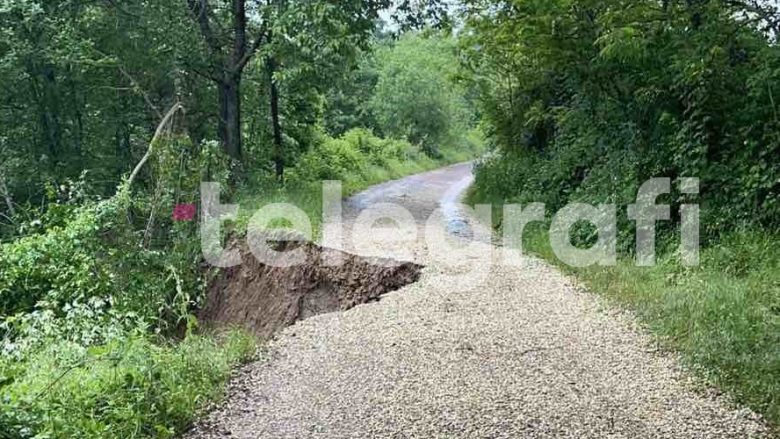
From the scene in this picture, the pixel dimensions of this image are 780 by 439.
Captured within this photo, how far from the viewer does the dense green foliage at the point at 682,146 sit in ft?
17.4

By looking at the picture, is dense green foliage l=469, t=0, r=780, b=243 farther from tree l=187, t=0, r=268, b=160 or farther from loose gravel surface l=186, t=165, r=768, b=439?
tree l=187, t=0, r=268, b=160

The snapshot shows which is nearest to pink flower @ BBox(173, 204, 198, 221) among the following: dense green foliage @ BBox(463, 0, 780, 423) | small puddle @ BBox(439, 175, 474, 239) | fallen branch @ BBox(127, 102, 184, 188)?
fallen branch @ BBox(127, 102, 184, 188)

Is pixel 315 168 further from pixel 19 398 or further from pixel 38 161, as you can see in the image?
pixel 19 398

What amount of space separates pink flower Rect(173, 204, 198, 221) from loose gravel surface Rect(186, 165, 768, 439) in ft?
11.9

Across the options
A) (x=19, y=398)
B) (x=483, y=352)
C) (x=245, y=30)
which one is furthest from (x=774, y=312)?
(x=245, y=30)

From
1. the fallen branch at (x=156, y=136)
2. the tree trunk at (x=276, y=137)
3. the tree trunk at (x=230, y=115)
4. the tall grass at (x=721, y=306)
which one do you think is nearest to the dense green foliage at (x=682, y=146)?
the tall grass at (x=721, y=306)

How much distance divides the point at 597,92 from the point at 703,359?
264 inches

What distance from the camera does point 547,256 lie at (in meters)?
8.64

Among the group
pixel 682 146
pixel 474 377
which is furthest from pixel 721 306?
pixel 682 146

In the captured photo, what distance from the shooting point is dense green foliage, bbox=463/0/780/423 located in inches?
208

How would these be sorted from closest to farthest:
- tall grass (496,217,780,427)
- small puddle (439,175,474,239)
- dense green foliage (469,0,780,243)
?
tall grass (496,217,780,427) → dense green foliage (469,0,780,243) → small puddle (439,175,474,239)

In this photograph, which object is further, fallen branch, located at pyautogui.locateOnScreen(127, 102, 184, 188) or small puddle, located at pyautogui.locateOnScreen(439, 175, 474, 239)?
small puddle, located at pyautogui.locateOnScreen(439, 175, 474, 239)

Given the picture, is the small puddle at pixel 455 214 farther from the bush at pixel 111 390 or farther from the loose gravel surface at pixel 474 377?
the bush at pixel 111 390

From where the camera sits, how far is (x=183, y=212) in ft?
30.5
